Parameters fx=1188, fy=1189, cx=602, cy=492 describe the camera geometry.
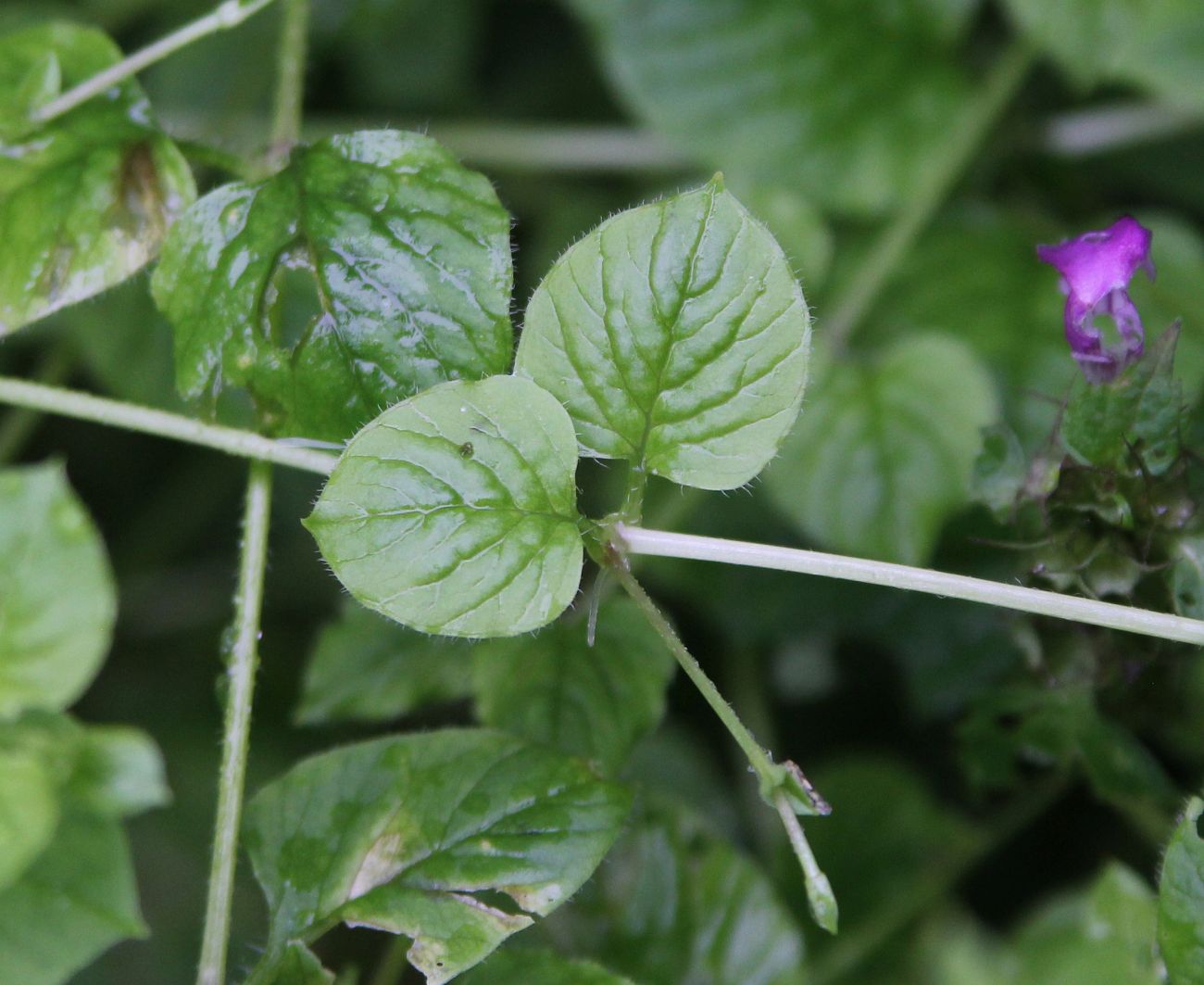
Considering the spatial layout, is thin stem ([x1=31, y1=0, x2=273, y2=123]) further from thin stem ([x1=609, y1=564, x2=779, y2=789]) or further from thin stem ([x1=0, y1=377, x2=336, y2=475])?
thin stem ([x1=609, y1=564, x2=779, y2=789])

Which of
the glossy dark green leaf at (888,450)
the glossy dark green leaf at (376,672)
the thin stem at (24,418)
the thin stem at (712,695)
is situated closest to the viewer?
the thin stem at (712,695)

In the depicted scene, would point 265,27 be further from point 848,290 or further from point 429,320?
point 429,320

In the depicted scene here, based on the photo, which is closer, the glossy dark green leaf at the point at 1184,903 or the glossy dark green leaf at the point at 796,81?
the glossy dark green leaf at the point at 1184,903

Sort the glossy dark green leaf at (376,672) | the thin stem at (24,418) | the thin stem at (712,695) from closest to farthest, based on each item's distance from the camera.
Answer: the thin stem at (712,695), the glossy dark green leaf at (376,672), the thin stem at (24,418)

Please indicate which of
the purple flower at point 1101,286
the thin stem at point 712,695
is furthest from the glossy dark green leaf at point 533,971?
the purple flower at point 1101,286

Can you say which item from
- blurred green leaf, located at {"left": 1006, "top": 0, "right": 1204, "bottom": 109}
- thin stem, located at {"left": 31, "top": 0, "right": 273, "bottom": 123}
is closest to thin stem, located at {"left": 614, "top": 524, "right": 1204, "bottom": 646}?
thin stem, located at {"left": 31, "top": 0, "right": 273, "bottom": 123}

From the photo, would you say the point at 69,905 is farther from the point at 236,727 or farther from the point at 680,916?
the point at 680,916

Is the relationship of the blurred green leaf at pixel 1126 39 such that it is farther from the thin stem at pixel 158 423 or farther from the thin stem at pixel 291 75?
the thin stem at pixel 158 423

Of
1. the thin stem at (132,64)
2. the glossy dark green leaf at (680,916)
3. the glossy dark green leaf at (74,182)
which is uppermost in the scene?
the thin stem at (132,64)
